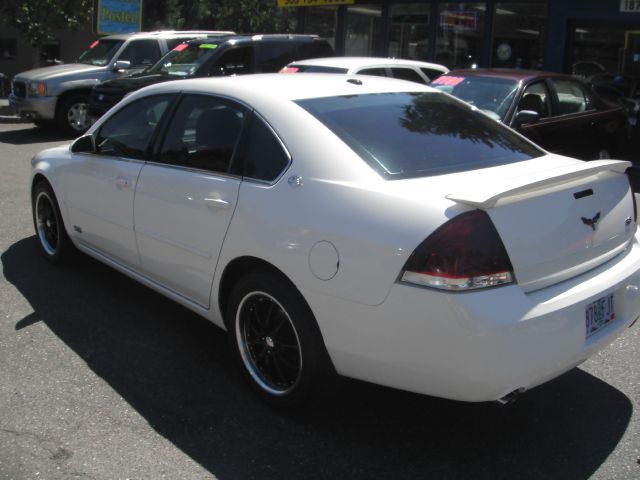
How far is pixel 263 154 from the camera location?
3.78m

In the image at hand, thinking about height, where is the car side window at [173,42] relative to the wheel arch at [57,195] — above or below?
above

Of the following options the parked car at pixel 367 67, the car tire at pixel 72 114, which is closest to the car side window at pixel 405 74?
the parked car at pixel 367 67

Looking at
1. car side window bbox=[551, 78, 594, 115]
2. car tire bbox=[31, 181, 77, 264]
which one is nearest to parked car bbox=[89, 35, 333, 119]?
car side window bbox=[551, 78, 594, 115]

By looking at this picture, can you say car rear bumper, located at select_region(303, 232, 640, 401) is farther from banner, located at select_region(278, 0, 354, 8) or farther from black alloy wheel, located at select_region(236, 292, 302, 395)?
banner, located at select_region(278, 0, 354, 8)

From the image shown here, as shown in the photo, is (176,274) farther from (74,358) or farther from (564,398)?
(564,398)

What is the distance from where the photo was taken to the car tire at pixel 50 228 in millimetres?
5672

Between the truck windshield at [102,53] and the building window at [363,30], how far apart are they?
20.6 ft

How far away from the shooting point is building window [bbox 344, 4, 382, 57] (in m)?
18.2

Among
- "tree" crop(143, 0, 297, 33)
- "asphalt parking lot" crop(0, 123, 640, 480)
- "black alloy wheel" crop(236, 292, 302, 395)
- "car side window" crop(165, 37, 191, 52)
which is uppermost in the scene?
"tree" crop(143, 0, 297, 33)

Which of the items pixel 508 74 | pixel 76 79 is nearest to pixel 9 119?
pixel 76 79

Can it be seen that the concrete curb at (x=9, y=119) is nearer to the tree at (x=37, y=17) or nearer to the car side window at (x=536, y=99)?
the tree at (x=37, y=17)

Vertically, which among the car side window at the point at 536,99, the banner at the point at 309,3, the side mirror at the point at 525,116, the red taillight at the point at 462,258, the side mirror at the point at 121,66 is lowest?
the red taillight at the point at 462,258

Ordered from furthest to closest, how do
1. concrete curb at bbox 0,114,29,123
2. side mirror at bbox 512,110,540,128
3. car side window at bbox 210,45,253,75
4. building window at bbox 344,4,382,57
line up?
building window at bbox 344,4,382,57 < concrete curb at bbox 0,114,29,123 < car side window at bbox 210,45,253,75 < side mirror at bbox 512,110,540,128

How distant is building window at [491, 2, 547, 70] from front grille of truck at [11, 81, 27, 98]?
9499 millimetres
